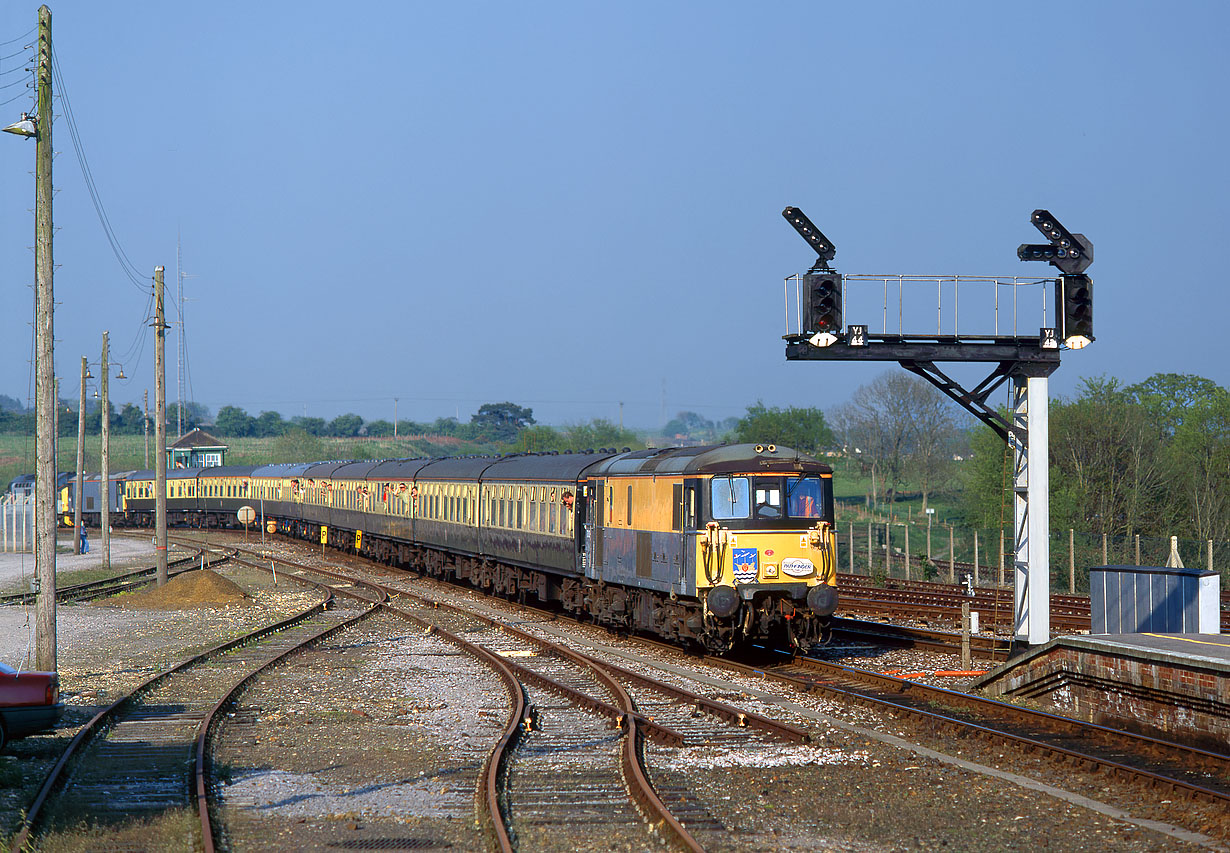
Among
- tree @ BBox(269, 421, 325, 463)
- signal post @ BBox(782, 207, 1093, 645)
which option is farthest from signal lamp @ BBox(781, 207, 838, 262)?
tree @ BBox(269, 421, 325, 463)

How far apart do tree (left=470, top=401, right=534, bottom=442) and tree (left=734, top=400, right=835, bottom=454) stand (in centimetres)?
9955

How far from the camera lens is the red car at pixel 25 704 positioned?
12.8 m

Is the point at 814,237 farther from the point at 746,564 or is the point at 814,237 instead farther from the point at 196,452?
the point at 196,452

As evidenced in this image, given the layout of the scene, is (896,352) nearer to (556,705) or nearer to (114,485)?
(556,705)

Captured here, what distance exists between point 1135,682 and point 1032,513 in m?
4.06

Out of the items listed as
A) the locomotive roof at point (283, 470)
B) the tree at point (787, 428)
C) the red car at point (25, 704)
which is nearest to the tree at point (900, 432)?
the tree at point (787, 428)

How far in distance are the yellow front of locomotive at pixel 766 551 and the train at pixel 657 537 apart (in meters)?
0.02

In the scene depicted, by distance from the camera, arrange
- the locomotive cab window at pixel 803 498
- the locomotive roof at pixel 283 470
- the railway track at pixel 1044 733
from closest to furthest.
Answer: the railway track at pixel 1044 733 → the locomotive cab window at pixel 803 498 → the locomotive roof at pixel 283 470

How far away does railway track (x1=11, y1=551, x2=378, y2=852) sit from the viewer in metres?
10.6

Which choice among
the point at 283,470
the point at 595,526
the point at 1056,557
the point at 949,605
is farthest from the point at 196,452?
the point at 595,526

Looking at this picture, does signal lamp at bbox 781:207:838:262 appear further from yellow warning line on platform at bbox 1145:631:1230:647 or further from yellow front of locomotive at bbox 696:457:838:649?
yellow warning line on platform at bbox 1145:631:1230:647

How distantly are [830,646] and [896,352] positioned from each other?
21.4 feet

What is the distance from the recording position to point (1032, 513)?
17.2m

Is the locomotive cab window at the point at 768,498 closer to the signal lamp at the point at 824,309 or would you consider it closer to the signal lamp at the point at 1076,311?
the signal lamp at the point at 824,309
